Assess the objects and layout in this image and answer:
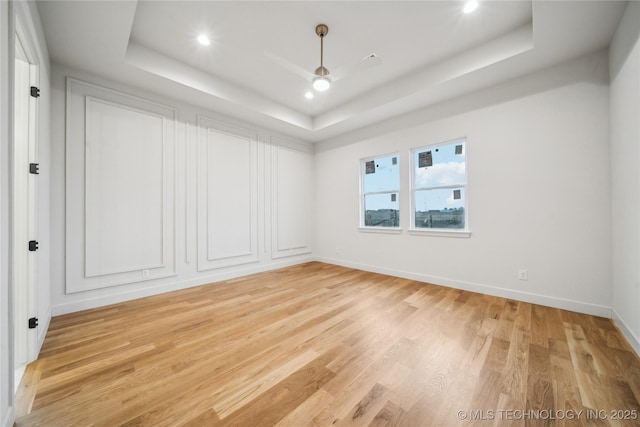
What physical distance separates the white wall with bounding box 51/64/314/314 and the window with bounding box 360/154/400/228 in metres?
1.96

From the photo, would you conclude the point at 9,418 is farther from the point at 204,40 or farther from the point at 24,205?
the point at 204,40

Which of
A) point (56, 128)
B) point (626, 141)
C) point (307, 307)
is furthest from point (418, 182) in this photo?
point (56, 128)

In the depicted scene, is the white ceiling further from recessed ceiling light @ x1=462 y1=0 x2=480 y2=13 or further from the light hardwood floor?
the light hardwood floor

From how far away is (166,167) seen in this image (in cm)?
351

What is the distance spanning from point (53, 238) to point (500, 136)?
18.4 ft

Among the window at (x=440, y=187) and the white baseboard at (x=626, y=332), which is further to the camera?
the window at (x=440, y=187)

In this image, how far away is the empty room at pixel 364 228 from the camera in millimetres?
1497

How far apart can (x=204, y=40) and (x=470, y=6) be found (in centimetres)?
287

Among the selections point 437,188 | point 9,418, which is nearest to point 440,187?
point 437,188

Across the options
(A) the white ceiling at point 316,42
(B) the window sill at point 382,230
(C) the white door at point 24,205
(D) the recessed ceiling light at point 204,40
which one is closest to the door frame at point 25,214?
(C) the white door at point 24,205

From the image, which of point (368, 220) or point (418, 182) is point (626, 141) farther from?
point (368, 220)

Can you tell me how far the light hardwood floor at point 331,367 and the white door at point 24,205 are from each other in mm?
250

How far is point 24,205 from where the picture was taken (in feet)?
6.25

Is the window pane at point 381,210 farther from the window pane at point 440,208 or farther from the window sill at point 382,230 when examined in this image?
the window pane at point 440,208
